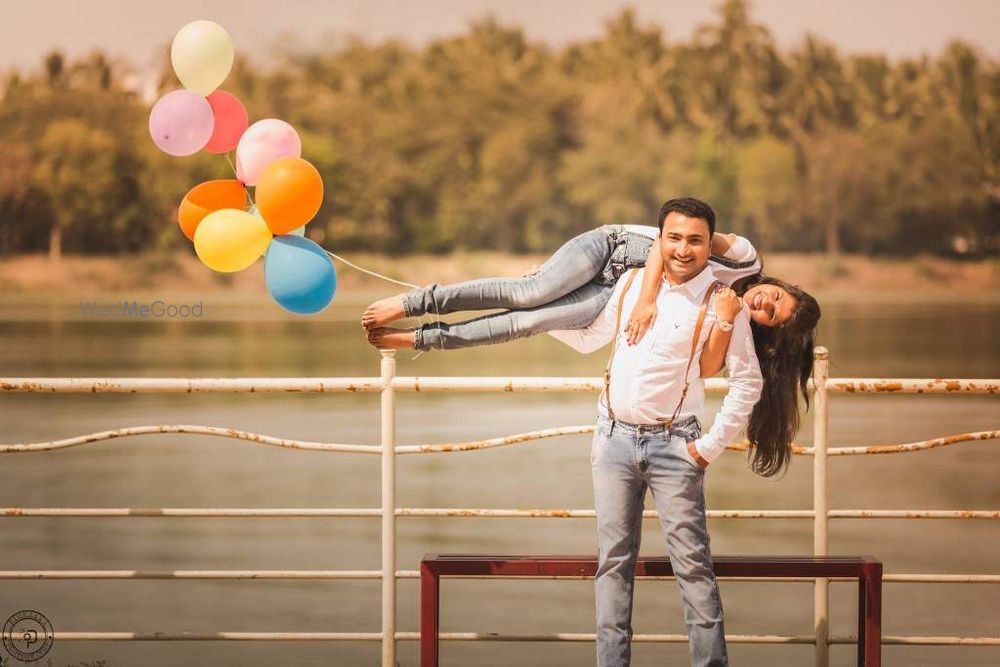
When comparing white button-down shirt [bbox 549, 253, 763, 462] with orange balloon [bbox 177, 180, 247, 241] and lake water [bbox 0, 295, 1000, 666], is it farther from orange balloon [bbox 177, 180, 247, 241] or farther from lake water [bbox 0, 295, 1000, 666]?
lake water [bbox 0, 295, 1000, 666]

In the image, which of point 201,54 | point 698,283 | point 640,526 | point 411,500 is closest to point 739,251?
point 698,283

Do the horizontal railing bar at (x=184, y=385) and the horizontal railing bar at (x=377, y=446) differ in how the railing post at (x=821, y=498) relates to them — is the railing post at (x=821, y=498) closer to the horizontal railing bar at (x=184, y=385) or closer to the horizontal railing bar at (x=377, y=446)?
the horizontal railing bar at (x=377, y=446)

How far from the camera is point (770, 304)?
263 cm

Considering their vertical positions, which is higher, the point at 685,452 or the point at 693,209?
the point at 693,209

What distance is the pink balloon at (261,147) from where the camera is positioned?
3129 mm

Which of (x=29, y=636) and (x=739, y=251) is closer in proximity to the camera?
(x=739, y=251)

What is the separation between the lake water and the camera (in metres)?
11.1

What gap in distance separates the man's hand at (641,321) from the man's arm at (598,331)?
0.11m

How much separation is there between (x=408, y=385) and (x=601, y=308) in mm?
615

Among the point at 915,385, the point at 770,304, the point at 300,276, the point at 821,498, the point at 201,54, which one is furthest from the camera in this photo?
the point at 201,54

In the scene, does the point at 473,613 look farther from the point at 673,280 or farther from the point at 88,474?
the point at 88,474

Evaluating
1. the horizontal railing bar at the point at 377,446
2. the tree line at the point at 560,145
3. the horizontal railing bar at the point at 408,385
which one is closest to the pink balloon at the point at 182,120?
the horizontal railing bar at the point at 408,385

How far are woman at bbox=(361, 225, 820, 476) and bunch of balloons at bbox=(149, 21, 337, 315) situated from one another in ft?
0.88

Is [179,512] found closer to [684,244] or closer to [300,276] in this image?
[300,276]
